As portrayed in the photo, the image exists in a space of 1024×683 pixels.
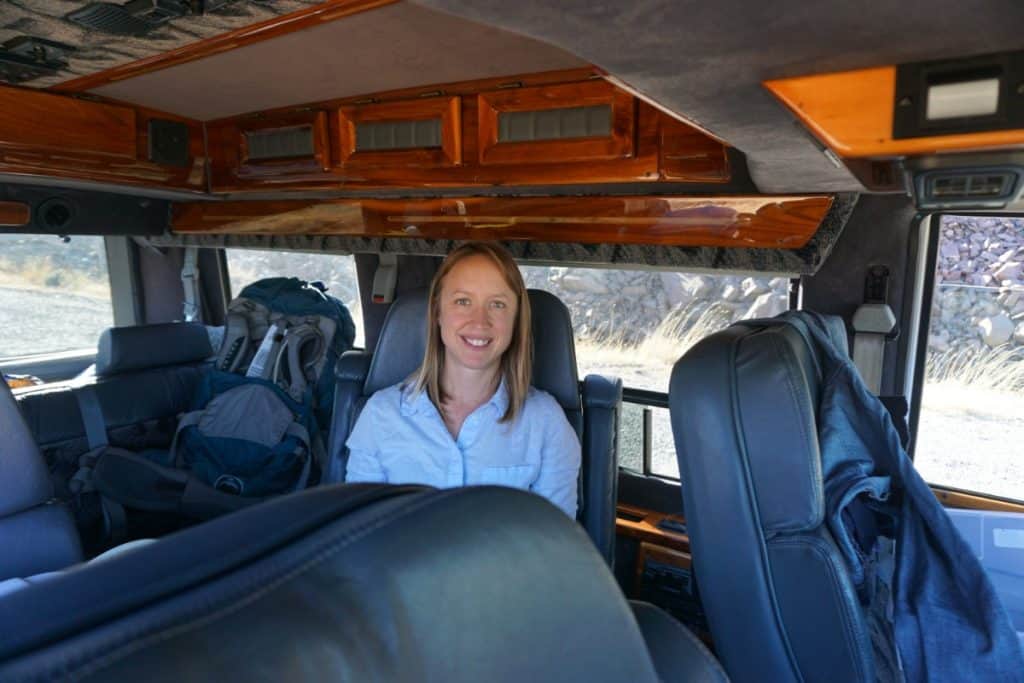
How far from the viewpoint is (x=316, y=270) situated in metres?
3.99

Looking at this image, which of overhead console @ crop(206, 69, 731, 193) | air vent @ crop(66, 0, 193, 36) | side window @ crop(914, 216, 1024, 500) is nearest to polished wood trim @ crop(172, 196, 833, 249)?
overhead console @ crop(206, 69, 731, 193)

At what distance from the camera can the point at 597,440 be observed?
2289mm

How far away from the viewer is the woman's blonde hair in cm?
213

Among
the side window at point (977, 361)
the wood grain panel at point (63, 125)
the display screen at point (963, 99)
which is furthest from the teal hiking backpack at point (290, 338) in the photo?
the display screen at point (963, 99)

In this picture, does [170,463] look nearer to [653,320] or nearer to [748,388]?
[653,320]

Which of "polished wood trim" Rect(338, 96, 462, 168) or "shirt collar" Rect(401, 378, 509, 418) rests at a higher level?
"polished wood trim" Rect(338, 96, 462, 168)

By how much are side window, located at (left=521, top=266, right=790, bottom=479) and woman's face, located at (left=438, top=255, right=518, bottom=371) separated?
3.16 feet

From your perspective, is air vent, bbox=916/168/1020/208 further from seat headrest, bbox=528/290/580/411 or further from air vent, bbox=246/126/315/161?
air vent, bbox=246/126/315/161

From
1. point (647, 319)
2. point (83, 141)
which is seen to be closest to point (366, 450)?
point (647, 319)

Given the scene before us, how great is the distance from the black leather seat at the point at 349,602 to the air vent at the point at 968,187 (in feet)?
3.97

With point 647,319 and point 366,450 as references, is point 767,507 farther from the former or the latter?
point 647,319

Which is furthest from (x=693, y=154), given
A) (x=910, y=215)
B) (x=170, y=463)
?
(x=170, y=463)

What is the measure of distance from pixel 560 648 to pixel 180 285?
189 inches

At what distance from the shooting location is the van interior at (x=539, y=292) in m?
0.51
